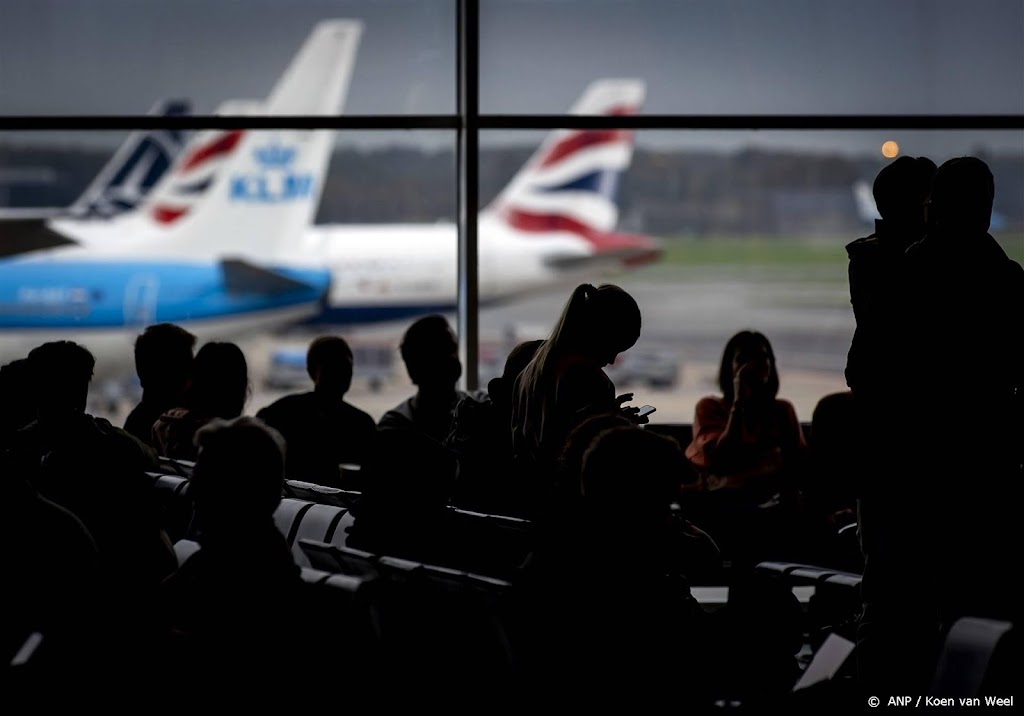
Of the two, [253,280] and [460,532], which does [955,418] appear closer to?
[460,532]

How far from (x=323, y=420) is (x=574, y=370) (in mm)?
1295

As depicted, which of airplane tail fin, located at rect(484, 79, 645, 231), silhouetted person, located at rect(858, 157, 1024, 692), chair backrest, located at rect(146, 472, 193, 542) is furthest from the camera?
airplane tail fin, located at rect(484, 79, 645, 231)

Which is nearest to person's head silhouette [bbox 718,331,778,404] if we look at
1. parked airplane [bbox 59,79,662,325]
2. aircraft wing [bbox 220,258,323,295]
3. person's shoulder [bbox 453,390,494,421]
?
person's shoulder [bbox 453,390,494,421]

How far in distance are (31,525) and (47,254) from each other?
45.3ft

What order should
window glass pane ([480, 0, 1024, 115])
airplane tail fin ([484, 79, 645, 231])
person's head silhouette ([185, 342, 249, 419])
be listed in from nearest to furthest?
person's head silhouette ([185, 342, 249, 419]) < window glass pane ([480, 0, 1024, 115]) < airplane tail fin ([484, 79, 645, 231])

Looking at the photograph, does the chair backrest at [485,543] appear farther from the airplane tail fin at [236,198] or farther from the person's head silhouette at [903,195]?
the airplane tail fin at [236,198]

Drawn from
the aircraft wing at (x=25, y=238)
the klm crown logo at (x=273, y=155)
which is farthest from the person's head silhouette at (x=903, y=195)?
the klm crown logo at (x=273, y=155)

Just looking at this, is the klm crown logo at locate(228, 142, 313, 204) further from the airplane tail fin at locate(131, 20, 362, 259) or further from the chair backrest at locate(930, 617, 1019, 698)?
the chair backrest at locate(930, 617, 1019, 698)

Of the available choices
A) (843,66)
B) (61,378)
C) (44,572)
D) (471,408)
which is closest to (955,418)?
(471,408)

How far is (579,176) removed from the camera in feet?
45.9

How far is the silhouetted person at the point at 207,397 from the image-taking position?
105 inches

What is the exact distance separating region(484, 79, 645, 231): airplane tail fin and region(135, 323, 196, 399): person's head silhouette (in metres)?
10.6

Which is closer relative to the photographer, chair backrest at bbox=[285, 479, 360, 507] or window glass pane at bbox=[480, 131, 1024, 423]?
chair backrest at bbox=[285, 479, 360, 507]

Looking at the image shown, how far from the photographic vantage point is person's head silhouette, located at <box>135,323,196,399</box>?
2.83 m
